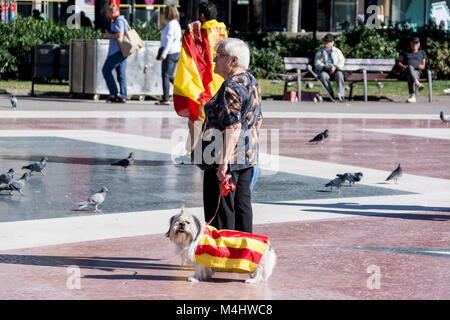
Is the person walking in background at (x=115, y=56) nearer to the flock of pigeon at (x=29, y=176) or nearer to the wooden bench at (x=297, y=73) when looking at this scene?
the wooden bench at (x=297, y=73)

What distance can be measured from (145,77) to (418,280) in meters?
15.6

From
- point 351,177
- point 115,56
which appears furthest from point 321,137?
point 115,56

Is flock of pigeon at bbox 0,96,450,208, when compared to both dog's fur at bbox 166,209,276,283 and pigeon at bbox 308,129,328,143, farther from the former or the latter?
pigeon at bbox 308,129,328,143

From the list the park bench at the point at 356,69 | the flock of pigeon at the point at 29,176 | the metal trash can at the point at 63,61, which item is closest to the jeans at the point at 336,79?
the park bench at the point at 356,69

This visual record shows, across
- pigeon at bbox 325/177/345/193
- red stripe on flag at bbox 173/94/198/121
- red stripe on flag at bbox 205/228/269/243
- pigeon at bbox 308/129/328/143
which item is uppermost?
red stripe on flag at bbox 173/94/198/121

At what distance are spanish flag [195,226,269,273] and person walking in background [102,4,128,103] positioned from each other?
46.4 feet

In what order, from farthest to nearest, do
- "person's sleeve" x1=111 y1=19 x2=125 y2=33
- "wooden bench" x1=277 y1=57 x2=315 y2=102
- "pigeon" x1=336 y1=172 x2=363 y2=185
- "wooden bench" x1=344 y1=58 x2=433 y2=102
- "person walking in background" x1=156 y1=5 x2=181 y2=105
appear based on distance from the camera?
"wooden bench" x1=344 y1=58 x2=433 y2=102 → "wooden bench" x1=277 y1=57 x2=315 y2=102 → "person's sleeve" x1=111 y1=19 x2=125 y2=33 → "person walking in background" x1=156 y1=5 x2=181 y2=105 → "pigeon" x1=336 y1=172 x2=363 y2=185

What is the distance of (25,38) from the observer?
79.8 ft

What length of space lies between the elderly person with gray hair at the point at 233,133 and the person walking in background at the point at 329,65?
1645cm

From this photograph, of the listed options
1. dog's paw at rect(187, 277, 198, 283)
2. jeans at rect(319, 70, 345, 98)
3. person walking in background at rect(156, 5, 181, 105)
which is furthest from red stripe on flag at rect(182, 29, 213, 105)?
jeans at rect(319, 70, 345, 98)

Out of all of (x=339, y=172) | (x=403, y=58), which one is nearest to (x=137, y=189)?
(x=339, y=172)

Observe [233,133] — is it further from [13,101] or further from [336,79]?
[336,79]

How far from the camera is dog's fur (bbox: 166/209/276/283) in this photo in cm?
586

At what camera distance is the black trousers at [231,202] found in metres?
6.41
